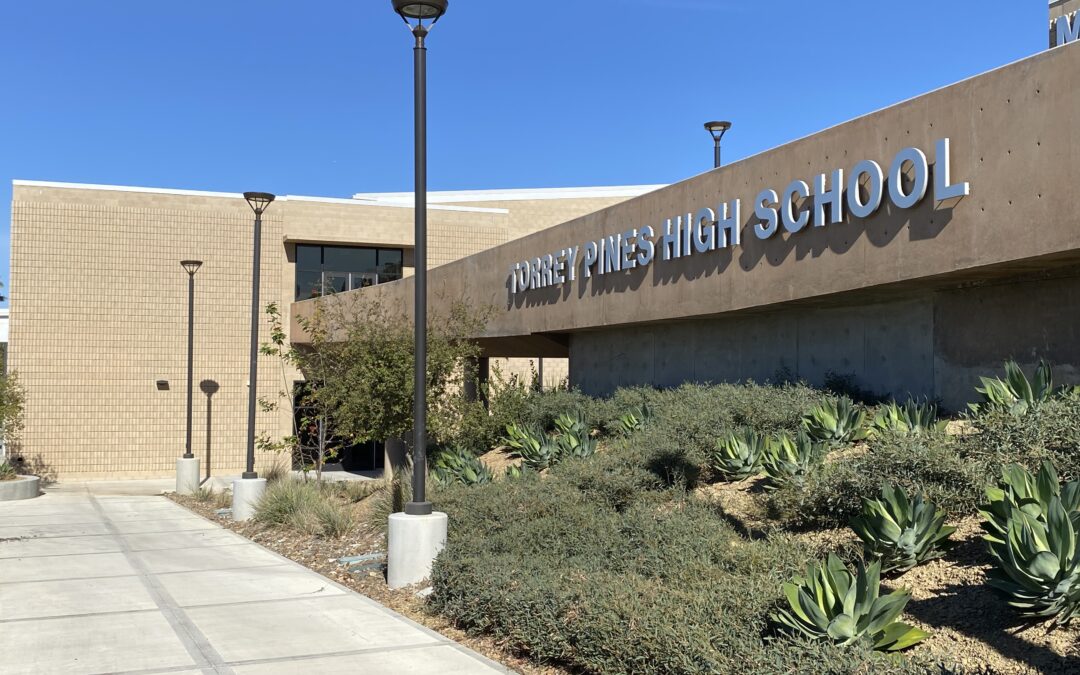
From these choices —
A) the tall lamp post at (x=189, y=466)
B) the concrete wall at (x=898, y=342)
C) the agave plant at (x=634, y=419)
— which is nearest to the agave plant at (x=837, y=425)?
the concrete wall at (x=898, y=342)

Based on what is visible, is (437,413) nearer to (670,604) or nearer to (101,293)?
(670,604)

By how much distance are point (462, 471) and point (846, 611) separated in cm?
1041

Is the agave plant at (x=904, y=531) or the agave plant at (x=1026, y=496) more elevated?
the agave plant at (x=1026, y=496)

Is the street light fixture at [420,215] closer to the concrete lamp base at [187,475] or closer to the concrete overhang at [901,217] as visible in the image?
the concrete overhang at [901,217]

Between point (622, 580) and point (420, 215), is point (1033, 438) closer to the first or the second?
point (622, 580)

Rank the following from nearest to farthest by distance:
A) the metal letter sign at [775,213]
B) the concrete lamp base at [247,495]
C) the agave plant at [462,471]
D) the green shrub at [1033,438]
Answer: the green shrub at [1033,438] → the metal letter sign at [775,213] → the agave plant at [462,471] → the concrete lamp base at [247,495]

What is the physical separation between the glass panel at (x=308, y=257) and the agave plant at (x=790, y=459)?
25.7 metres

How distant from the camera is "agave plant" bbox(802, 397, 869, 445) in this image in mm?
11672

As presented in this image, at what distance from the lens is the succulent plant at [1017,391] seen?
9.95 metres

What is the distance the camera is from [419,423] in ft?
37.3

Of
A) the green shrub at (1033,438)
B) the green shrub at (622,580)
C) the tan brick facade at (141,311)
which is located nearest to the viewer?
the green shrub at (622,580)

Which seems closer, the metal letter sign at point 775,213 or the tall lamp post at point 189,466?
the metal letter sign at point 775,213

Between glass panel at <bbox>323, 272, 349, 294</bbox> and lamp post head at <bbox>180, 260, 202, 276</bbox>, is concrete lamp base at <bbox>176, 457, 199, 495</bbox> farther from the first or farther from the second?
glass panel at <bbox>323, 272, 349, 294</bbox>

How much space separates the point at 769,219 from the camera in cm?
1443
